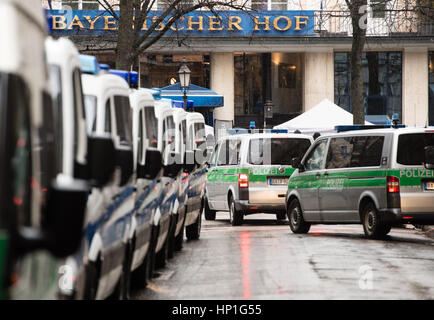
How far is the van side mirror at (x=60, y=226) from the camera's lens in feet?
12.6

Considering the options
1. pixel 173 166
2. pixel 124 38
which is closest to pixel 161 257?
pixel 173 166

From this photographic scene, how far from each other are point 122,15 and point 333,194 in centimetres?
803

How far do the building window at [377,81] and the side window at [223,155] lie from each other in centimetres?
2039

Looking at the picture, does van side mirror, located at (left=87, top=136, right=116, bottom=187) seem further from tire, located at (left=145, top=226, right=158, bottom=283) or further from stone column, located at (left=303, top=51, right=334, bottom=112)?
stone column, located at (left=303, top=51, right=334, bottom=112)

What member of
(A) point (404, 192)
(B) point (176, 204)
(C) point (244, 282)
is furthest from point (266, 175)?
(C) point (244, 282)

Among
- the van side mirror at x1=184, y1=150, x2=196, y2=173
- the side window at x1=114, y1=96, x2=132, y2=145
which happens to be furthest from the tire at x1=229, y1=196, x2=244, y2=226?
the side window at x1=114, y1=96, x2=132, y2=145

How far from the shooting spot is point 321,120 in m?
30.6

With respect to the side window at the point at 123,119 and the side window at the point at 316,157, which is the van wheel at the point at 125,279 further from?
the side window at the point at 316,157

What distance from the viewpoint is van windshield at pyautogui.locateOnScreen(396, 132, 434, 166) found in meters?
16.2

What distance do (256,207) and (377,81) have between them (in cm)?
2280

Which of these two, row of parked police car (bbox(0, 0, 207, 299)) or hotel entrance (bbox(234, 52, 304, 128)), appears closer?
row of parked police car (bbox(0, 0, 207, 299))

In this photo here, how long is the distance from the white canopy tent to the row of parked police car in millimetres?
18008

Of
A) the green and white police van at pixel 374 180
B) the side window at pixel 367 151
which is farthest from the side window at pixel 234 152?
the side window at pixel 367 151
